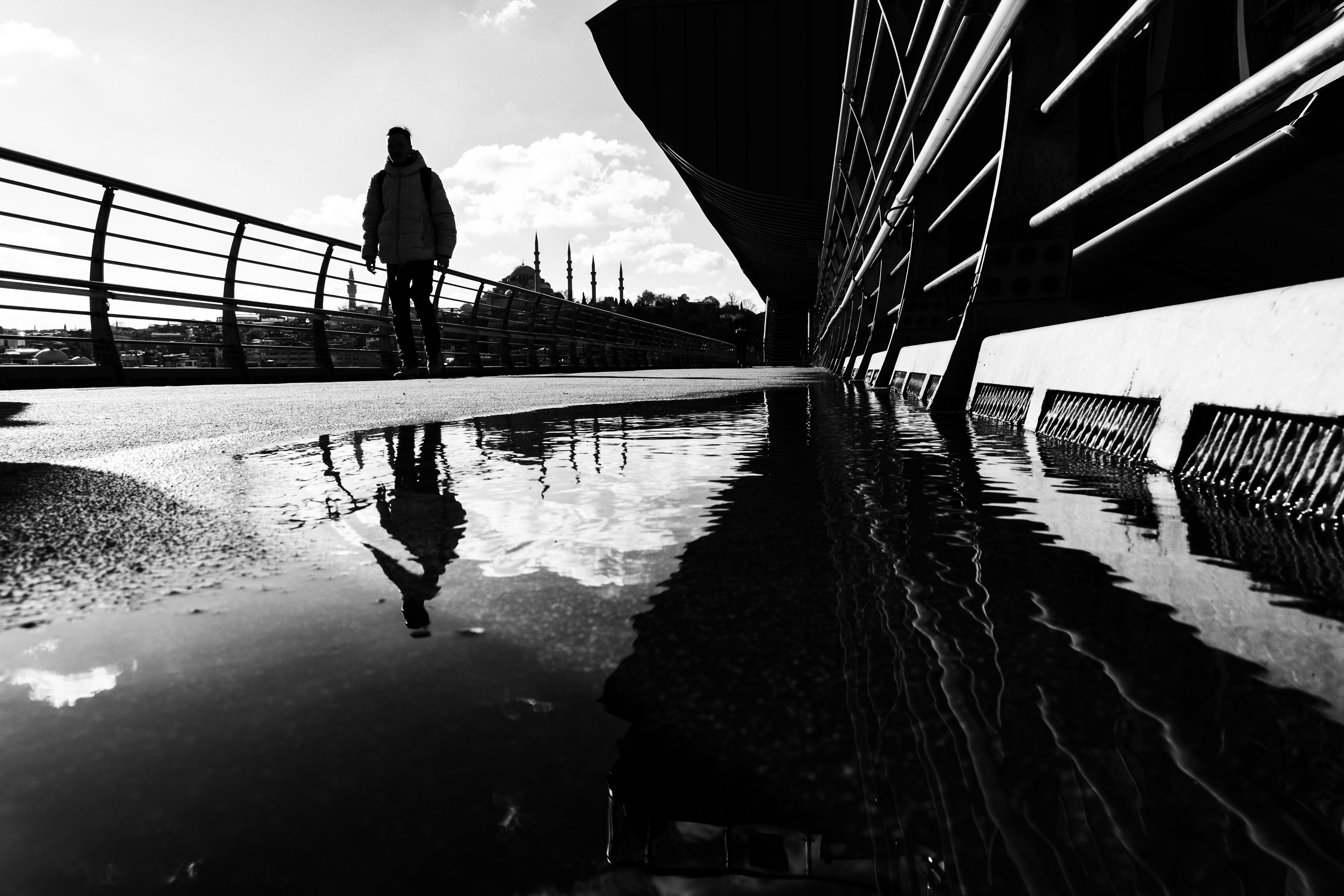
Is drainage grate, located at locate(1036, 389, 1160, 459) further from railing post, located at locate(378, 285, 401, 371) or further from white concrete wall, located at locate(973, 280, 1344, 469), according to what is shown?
railing post, located at locate(378, 285, 401, 371)

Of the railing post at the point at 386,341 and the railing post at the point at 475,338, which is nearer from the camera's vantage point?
the railing post at the point at 386,341

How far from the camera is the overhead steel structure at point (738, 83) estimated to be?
12.9 meters

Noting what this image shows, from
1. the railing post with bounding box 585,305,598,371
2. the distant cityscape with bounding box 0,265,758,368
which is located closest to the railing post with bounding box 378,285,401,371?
the distant cityscape with bounding box 0,265,758,368

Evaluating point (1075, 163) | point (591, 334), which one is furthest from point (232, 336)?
point (591, 334)

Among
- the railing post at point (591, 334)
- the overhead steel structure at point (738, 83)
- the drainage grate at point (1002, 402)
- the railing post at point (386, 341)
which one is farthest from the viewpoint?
the railing post at point (591, 334)

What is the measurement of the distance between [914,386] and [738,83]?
35.4 ft

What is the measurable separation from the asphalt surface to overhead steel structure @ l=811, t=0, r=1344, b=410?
150 centimetres

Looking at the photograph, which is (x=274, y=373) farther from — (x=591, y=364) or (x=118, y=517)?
(x=591, y=364)

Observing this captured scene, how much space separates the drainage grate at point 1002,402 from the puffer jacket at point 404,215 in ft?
16.7

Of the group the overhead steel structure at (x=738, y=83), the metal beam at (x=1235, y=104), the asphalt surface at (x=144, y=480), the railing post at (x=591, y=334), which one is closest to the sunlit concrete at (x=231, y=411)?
the asphalt surface at (x=144, y=480)

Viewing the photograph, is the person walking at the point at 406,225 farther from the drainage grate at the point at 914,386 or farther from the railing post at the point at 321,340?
the drainage grate at the point at 914,386

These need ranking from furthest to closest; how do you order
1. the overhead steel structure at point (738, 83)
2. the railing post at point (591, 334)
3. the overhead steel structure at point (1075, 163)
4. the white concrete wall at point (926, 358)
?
the railing post at point (591, 334) → the overhead steel structure at point (738, 83) → the white concrete wall at point (926, 358) → the overhead steel structure at point (1075, 163)

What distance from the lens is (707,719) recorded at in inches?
17.9

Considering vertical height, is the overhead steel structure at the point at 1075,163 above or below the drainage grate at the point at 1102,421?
above
